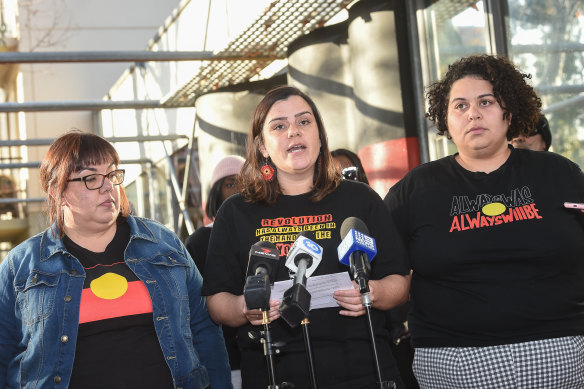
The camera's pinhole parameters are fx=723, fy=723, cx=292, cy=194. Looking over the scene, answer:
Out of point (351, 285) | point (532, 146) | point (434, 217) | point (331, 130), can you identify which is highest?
point (331, 130)

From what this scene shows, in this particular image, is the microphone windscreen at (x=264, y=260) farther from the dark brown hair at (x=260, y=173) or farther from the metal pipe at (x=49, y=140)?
the metal pipe at (x=49, y=140)

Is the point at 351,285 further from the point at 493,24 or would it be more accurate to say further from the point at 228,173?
the point at 493,24

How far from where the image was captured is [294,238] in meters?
2.86

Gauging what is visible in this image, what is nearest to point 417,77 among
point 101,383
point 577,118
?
point 577,118

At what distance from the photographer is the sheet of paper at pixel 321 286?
2652 mm

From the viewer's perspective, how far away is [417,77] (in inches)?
252

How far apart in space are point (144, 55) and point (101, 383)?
4.78 meters

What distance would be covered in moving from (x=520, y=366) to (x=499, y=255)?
0.42 meters

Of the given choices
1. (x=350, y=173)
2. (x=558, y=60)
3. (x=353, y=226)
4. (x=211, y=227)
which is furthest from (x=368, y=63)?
(x=353, y=226)

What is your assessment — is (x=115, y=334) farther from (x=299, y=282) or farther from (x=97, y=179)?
(x=299, y=282)

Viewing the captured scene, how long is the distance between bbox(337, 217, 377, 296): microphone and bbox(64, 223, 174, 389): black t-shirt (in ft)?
3.54

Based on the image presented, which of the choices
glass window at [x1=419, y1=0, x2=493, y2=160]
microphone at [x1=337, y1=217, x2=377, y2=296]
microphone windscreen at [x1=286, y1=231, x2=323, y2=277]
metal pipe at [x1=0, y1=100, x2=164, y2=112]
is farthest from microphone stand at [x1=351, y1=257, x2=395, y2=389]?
metal pipe at [x1=0, y1=100, x2=164, y2=112]

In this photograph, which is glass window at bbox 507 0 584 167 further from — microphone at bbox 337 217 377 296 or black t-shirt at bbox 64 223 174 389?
black t-shirt at bbox 64 223 174 389

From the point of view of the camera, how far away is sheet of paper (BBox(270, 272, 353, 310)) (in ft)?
8.70
